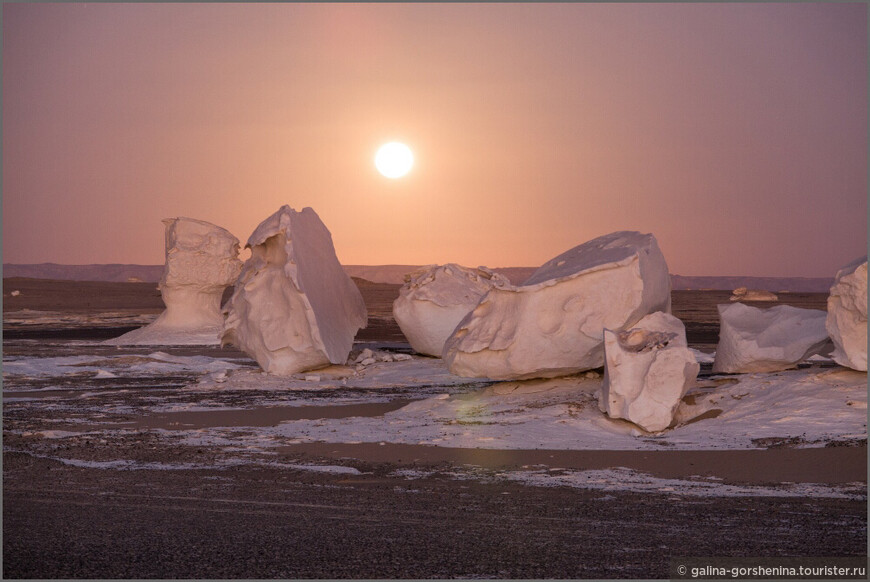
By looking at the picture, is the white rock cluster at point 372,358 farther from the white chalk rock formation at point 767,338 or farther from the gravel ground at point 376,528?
the gravel ground at point 376,528

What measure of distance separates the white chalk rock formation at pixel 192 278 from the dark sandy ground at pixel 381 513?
16.9 meters

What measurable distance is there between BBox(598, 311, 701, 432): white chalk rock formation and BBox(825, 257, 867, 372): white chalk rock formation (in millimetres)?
1892

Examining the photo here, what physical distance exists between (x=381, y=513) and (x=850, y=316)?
7.09m

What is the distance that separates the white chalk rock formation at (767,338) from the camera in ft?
44.9

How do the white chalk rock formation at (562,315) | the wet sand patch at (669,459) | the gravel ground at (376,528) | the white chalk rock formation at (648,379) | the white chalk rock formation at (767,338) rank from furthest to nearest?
the white chalk rock formation at (562,315), the white chalk rock formation at (767,338), the white chalk rock formation at (648,379), the wet sand patch at (669,459), the gravel ground at (376,528)

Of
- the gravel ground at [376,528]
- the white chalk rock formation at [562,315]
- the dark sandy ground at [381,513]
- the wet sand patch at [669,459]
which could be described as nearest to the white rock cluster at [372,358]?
the white chalk rock formation at [562,315]

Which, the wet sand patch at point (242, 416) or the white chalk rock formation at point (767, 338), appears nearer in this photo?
the wet sand patch at point (242, 416)

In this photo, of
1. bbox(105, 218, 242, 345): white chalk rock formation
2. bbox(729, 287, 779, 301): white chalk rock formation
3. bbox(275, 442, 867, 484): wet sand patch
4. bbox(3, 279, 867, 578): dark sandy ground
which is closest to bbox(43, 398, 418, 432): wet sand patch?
bbox(3, 279, 867, 578): dark sandy ground

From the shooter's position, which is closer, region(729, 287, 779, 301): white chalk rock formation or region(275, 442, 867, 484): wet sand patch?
region(275, 442, 867, 484): wet sand patch

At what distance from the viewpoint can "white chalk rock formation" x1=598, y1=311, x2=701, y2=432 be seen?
11.5 meters

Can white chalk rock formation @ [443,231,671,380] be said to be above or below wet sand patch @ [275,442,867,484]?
Answer: above

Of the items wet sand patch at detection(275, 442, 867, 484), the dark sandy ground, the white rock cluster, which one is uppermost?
the dark sandy ground

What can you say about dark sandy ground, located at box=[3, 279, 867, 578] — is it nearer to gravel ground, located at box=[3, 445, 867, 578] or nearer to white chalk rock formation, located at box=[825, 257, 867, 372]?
gravel ground, located at box=[3, 445, 867, 578]

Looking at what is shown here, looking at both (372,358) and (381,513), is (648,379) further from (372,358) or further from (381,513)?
(372,358)
